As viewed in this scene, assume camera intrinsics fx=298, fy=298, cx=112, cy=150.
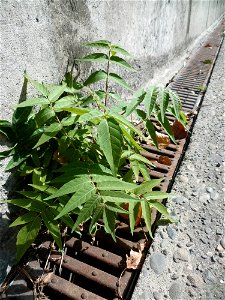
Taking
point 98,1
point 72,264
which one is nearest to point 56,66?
point 98,1

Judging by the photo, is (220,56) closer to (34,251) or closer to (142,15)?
(142,15)

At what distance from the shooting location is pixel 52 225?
1259 millimetres

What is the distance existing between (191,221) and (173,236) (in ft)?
0.54

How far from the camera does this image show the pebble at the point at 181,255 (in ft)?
4.85

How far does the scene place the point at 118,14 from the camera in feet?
8.09

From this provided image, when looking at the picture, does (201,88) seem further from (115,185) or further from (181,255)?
(115,185)

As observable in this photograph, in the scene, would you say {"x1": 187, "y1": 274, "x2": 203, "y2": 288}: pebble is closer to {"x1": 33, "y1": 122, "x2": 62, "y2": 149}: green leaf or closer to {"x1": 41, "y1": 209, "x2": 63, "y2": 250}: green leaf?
{"x1": 41, "y1": 209, "x2": 63, "y2": 250}: green leaf

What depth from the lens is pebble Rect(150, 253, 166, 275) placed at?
1426mm

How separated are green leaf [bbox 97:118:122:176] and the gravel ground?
652mm

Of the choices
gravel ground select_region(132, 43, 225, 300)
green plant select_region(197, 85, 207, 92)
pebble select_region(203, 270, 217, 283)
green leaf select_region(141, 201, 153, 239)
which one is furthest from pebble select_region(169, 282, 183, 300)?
green plant select_region(197, 85, 207, 92)

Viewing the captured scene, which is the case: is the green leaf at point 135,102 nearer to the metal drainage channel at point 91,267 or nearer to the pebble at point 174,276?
the metal drainage channel at point 91,267

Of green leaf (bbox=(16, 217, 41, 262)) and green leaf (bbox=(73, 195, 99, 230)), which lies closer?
green leaf (bbox=(73, 195, 99, 230))

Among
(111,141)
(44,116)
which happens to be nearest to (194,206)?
(111,141)

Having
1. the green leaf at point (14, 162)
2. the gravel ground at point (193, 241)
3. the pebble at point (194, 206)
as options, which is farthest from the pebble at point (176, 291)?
the green leaf at point (14, 162)
